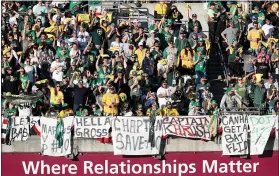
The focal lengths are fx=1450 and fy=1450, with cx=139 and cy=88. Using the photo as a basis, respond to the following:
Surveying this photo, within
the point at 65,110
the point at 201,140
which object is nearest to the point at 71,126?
the point at 65,110

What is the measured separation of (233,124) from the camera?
34.2 m

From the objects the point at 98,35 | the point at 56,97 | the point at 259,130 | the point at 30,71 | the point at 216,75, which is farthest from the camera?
the point at 216,75

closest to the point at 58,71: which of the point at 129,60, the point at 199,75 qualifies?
the point at 129,60

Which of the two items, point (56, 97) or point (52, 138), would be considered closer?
point (52, 138)

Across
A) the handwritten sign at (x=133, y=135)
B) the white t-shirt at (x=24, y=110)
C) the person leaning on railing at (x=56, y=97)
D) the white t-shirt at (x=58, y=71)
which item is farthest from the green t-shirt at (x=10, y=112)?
the handwritten sign at (x=133, y=135)

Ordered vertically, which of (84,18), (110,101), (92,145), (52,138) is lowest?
(92,145)

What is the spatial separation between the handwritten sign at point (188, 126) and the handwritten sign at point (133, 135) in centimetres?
22

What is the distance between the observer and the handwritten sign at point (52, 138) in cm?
3409

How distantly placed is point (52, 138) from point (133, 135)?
191cm

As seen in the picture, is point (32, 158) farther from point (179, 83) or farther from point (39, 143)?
point (179, 83)

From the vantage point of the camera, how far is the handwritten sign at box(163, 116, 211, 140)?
3416 centimetres

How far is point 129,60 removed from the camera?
118 feet

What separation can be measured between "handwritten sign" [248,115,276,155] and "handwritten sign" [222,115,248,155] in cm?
17

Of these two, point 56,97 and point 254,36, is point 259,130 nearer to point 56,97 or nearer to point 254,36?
point 254,36
